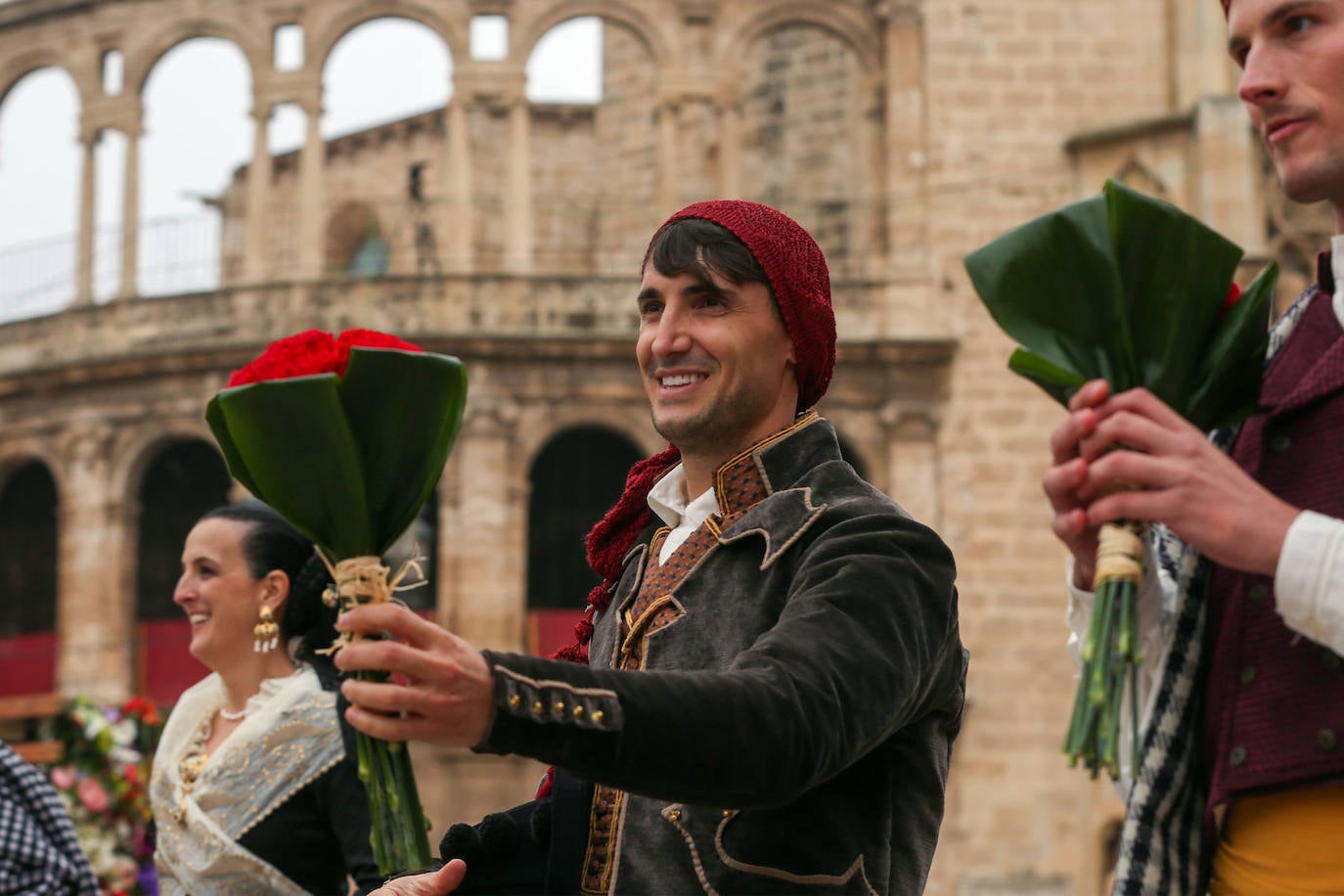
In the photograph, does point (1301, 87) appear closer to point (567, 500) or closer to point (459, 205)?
point (567, 500)


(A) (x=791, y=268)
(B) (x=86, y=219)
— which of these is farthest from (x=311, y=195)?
(A) (x=791, y=268)

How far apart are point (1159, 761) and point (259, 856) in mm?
2932

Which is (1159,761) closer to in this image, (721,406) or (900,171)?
(721,406)

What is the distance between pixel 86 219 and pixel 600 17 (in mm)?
6396

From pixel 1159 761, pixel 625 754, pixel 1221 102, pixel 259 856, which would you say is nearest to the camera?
pixel 625 754

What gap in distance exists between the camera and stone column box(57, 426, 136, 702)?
20219 millimetres

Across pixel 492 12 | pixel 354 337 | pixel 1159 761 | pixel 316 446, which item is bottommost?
pixel 1159 761

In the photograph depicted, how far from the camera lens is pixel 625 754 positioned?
2.29 meters

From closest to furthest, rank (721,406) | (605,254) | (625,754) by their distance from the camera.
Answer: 1. (625,754)
2. (721,406)
3. (605,254)

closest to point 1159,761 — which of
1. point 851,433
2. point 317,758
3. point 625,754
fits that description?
point 625,754

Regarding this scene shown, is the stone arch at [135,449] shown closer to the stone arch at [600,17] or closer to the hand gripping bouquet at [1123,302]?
the stone arch at [600,17]

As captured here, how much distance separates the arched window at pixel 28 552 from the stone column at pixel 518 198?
6.20 metres

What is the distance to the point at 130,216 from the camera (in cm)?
2166

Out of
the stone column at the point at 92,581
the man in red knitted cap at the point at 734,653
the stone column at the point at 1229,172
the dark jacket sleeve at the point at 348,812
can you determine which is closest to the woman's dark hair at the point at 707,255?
the man in red knitted cap at the point at 734,653
